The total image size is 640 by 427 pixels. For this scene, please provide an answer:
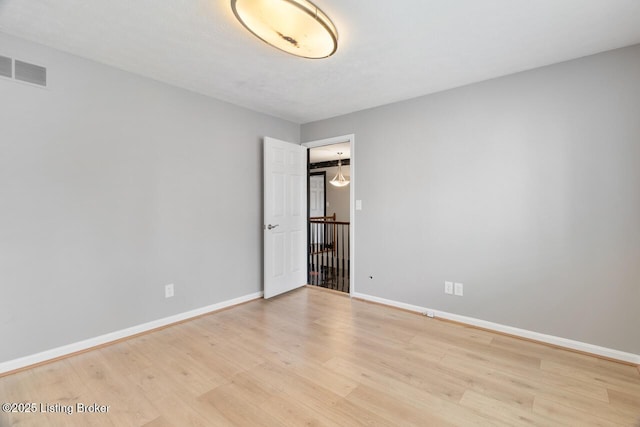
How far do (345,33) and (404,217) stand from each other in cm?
207

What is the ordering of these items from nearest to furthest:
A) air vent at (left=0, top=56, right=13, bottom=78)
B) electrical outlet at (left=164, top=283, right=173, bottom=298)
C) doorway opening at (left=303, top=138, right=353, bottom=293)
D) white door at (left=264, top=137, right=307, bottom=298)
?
1. air vent at (left=0, top=56, right=13, bottom=78)
2. electrical outlet at (left=164, top=283, right=173, bottom=298)
3. white door at (left=264, top=137, right=307, bottom=298)
4. doorway opening at (left=303, top=138, right=353, bottom=293)

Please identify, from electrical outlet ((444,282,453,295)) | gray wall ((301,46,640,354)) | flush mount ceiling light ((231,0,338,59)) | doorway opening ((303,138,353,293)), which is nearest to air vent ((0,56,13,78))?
flush mount ceiling light ((231,0,338,59))

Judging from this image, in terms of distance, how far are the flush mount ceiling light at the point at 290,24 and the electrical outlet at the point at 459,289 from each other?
8.37ft

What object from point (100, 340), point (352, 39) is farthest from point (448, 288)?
point (100, 340)

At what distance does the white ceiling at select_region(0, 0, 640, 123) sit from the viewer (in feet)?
5.96

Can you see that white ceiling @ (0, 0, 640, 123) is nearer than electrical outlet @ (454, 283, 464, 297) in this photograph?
Yes

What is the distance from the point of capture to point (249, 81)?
2.87 metres

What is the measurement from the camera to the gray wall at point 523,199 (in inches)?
90.2

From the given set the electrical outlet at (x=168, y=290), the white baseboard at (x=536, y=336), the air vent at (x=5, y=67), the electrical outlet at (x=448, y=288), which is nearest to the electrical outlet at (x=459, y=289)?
the electrical outlet at (x=448, y=288)

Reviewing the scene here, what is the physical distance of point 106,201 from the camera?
8.38ft

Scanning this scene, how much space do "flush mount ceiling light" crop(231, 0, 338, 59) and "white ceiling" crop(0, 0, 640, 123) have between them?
0.10 m

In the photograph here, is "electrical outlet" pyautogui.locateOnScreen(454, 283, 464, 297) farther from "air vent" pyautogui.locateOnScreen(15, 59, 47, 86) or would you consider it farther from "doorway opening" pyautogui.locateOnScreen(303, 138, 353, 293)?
"air vent" pyautogui.locateOnScreen(15, 59, 47, 86)

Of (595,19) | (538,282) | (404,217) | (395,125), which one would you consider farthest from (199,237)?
(595,19)

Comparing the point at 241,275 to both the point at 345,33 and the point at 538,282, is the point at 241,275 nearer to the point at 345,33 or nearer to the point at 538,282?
the point at 345,33
